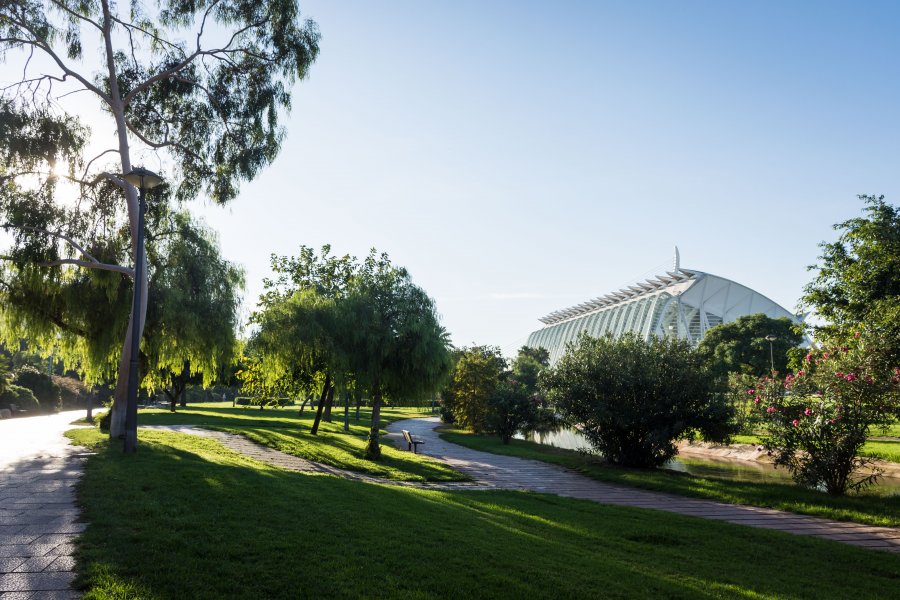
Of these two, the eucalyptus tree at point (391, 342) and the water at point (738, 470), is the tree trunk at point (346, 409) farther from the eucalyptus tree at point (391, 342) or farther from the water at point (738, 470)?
the water at point (738, 470)

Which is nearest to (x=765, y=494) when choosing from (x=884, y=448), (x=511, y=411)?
(x=884, y=448)

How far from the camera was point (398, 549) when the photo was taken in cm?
607

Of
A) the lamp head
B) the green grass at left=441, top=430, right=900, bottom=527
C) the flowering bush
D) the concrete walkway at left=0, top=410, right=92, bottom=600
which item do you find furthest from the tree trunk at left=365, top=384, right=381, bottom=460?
the flowering bush

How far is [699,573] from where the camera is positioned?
648 cm

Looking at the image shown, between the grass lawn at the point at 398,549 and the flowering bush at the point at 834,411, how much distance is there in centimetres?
524

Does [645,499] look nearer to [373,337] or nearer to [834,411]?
[834,411]

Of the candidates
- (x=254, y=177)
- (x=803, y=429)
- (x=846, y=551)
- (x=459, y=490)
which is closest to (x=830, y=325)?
(x=803, y=429)

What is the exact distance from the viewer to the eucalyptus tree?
17.0 metres

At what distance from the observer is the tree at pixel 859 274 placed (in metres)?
16.2

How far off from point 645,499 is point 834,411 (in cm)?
467

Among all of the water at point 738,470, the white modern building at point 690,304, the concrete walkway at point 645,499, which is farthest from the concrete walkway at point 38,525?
the white modern building at point 690,304

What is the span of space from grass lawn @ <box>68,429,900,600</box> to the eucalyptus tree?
22.6 ft

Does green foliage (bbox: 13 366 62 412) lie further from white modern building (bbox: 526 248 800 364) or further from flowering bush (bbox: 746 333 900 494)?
white modern building (bbox: 526 248 800 364)

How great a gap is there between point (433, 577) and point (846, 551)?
6529 mm
